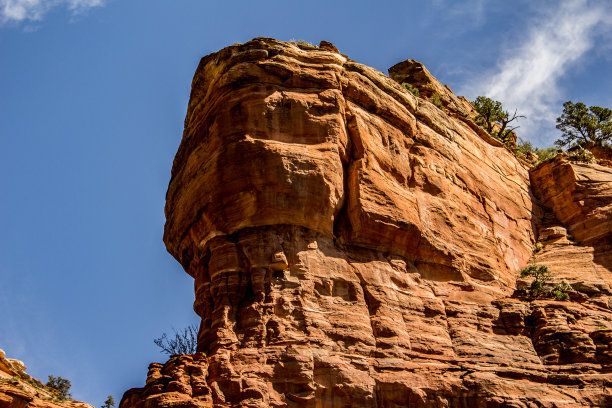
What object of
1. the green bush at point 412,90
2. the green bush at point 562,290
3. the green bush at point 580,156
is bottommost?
the green bush at point 562,290

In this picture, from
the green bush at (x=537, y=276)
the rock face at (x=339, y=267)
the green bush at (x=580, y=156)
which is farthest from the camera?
the green bush at (x=580, y=156)

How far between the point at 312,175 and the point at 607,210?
52.5 ft

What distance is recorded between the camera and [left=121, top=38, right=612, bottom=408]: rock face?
19.5 m

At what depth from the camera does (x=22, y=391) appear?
1761 cm

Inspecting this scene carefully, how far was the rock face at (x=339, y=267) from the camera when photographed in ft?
64.0

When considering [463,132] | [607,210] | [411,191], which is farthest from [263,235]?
[607,210]

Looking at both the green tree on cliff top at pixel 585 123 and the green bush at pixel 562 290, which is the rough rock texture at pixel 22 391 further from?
the green tree on cliff top at pixel 585 123

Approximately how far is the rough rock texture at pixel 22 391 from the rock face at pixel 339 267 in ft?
6.84

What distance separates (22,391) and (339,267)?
9.74 metres

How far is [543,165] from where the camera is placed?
3603 cm

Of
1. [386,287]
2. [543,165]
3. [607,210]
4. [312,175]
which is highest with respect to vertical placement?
[543,165]

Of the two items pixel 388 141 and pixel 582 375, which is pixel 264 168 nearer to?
pixel 388 141

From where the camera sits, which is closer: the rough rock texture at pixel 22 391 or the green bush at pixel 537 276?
the rough rock texture at pixel 22 391

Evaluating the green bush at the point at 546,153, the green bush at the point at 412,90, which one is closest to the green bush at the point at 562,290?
the green bush at the point at 412,90
